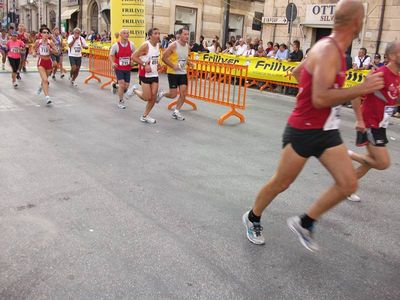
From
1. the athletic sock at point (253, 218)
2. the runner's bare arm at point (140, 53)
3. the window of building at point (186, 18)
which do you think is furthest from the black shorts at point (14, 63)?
the window of building at point (186, 18)

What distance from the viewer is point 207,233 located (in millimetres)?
3887

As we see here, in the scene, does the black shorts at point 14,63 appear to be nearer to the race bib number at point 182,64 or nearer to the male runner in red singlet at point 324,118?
the race bib number at point 182,64

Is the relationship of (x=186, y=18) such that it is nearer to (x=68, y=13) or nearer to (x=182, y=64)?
(x=68, y=13)

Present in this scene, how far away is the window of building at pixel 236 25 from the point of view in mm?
37312

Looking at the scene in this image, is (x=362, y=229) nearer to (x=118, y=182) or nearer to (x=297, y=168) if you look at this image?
(x=297, y=168)

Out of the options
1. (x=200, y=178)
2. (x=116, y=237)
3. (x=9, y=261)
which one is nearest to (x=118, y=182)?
(x=200, y=178)

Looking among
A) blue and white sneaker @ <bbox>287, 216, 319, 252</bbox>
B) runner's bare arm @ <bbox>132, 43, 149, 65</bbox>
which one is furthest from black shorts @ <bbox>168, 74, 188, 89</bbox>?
Answer: blue and white sneaker @ <bbox>287, 216, 319, 252</bbox>

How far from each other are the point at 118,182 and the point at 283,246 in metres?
2.31

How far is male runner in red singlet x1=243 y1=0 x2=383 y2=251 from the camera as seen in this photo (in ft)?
9.35

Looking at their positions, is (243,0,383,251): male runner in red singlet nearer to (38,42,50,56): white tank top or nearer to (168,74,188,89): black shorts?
(168,74,188,89): black shorts

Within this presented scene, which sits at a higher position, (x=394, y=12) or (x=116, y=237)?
(x=394, y=12)

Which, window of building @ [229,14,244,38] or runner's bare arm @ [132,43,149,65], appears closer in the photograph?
runner's bare arm @ [132,43,149,65]

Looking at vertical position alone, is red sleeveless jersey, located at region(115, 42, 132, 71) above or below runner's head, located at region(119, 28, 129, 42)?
below

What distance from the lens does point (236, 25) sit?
37812 millimetres
